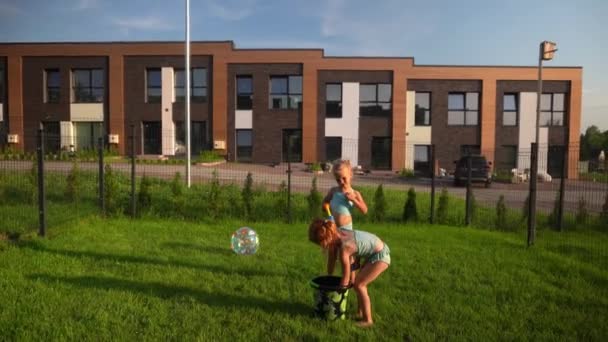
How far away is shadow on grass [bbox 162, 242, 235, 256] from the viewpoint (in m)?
6.70

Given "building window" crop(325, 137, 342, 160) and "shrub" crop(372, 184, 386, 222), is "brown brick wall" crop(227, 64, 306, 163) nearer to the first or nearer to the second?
"building window" crop(325, 137, 342, 160)

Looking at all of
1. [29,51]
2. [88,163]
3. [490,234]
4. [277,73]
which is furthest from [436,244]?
[29,51]

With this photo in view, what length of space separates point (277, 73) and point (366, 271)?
25.3 m

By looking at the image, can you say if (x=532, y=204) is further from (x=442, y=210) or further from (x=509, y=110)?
(x=509, y=110)

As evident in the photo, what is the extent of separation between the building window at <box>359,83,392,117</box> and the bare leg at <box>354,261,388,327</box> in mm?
25179

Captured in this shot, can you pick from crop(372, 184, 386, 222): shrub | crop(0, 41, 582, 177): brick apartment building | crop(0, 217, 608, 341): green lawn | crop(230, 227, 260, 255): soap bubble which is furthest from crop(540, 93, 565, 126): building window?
crop(230, 227, 260, 255): soap bubble

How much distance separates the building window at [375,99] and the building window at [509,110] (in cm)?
807

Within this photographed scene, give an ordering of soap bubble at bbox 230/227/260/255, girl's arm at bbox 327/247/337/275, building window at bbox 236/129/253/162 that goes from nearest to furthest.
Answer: girl's arm at bbox 327/247/337/275 → soap bubble at bbox 230/227/260/255 → building window at bbox 236/129/253/162

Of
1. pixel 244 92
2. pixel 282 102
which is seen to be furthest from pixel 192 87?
pixel 282 102

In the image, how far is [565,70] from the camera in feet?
94.2

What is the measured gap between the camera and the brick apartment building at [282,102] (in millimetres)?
27984

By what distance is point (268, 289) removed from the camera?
16.3ft

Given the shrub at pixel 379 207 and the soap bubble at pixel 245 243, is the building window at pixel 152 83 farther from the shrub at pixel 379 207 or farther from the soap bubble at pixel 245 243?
the soap bubble at pixel 245 243

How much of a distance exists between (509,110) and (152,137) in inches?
964
